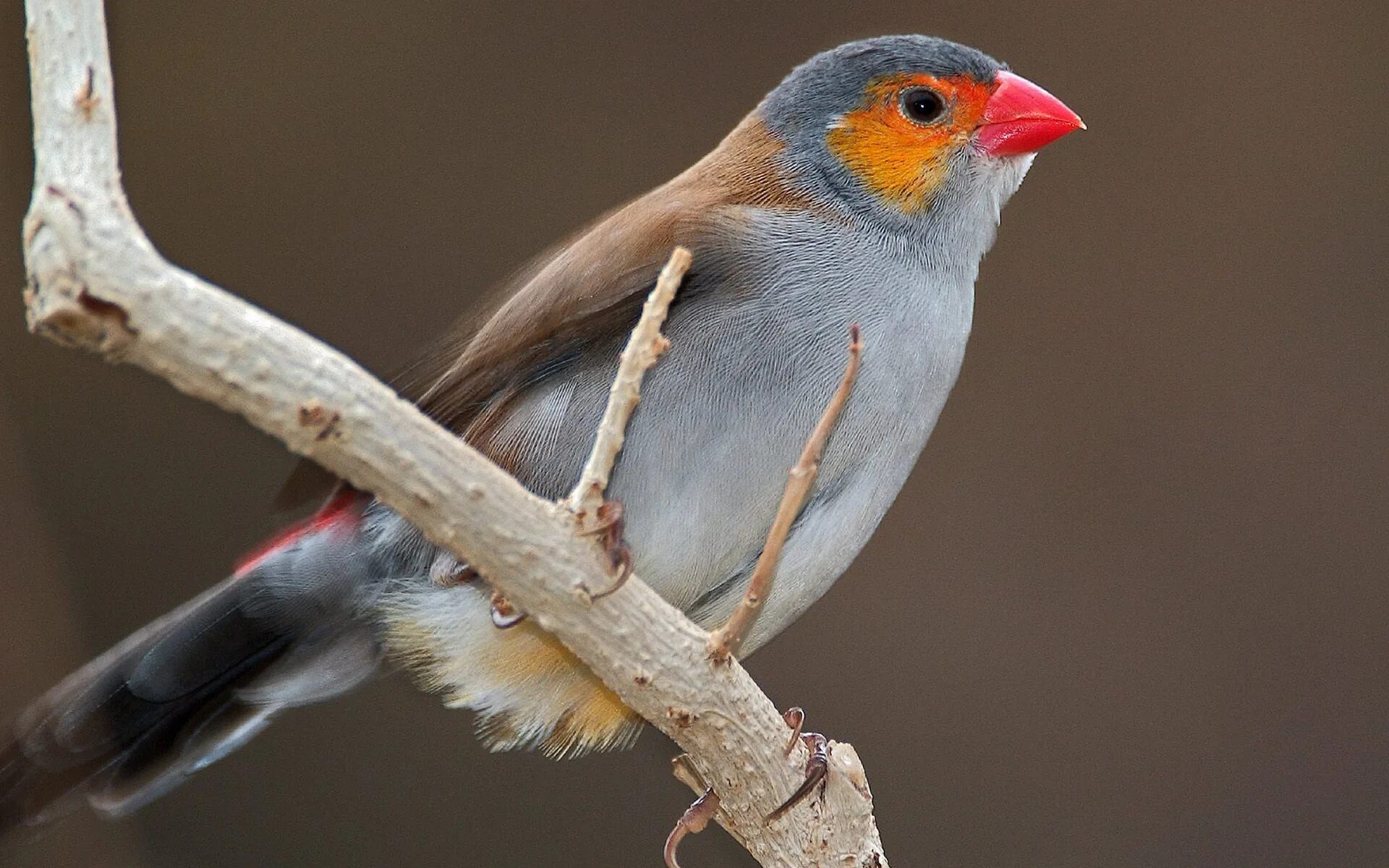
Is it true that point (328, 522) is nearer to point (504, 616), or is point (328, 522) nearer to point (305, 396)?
point (504, 616)

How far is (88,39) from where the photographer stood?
1260 millimetres

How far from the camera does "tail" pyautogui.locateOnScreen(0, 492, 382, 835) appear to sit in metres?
1.92

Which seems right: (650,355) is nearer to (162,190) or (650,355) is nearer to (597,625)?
(597,625)

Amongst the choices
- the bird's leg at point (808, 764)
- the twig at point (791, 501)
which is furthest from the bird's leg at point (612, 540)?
the bird's leg at point (808, 764)

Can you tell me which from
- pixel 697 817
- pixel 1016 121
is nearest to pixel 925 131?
pixel 1016 121

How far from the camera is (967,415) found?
3.63 metres

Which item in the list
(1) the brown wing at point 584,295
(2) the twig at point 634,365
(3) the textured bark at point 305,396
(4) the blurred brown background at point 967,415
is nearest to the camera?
(3) the textured bark at point 305,396

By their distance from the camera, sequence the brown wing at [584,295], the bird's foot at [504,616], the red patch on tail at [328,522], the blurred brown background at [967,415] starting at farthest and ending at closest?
the blurred brown background at [967,415]
the red patch on tail at [328,522]
the brown wing at [584,295]
the bird's foot at [504,616]

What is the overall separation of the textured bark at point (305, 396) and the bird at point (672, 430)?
0.37 metres

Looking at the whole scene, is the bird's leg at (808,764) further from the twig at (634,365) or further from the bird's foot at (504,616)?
the twig at (634,365)

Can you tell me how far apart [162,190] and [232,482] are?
2.45 feet

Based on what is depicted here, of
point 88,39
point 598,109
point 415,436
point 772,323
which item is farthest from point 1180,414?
point 88,39

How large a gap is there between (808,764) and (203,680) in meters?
0.92

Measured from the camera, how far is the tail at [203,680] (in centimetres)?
192
